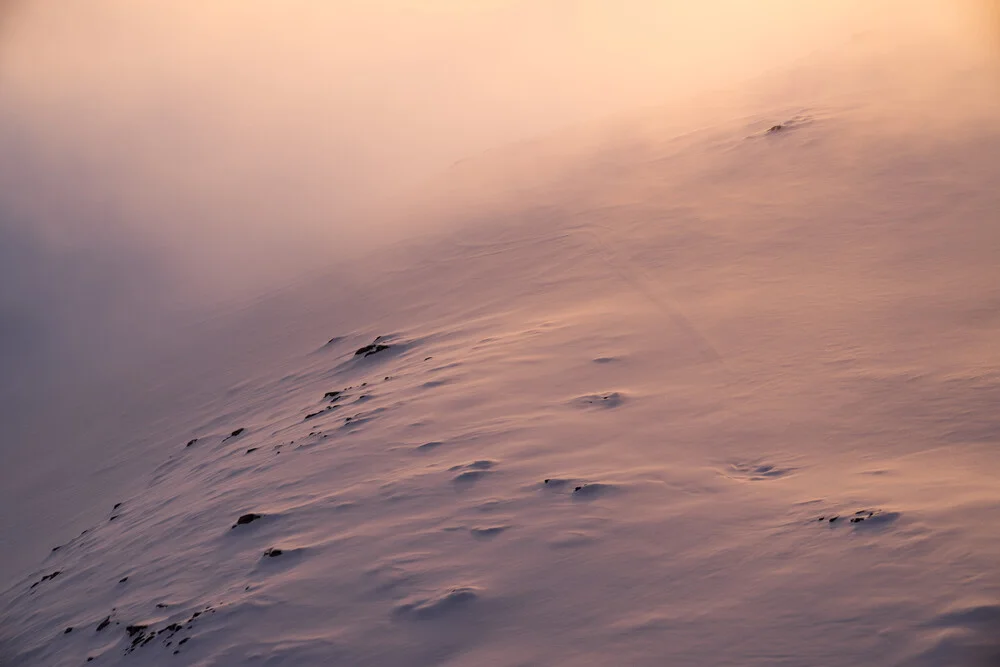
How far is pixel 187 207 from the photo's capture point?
2184cm

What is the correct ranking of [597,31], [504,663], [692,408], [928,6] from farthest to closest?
[597,31] → [928,6] → [692,408] → [504,663]

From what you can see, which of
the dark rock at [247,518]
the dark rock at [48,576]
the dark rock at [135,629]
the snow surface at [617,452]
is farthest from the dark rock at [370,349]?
the dark rock at [135,629]

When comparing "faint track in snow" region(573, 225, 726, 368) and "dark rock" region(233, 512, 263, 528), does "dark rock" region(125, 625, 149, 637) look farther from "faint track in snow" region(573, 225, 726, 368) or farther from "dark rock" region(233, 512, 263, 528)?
"faint track in snow" region(573, 225, 726, 368)

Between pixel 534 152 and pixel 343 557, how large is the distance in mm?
11598

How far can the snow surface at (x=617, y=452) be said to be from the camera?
3.71 metres

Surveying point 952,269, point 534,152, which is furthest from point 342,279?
point 952,269

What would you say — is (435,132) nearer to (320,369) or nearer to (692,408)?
(320,369)

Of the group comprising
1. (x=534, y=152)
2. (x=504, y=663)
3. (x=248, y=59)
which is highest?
(x=248, y=59)

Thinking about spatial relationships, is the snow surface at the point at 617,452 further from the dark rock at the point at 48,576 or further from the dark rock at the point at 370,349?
the dark rock at the point at 370,349

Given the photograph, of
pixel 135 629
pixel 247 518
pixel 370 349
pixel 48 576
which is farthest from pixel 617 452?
pixel 48 576

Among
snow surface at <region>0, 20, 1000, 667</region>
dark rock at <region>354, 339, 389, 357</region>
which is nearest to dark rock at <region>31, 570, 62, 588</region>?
snow surface at <region>0, 20, 1000, 667</region>

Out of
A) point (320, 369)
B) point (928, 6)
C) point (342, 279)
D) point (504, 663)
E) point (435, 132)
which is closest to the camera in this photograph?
point (504, 663)

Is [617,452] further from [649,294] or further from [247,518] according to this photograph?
[649,294]

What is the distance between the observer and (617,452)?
5262mm
